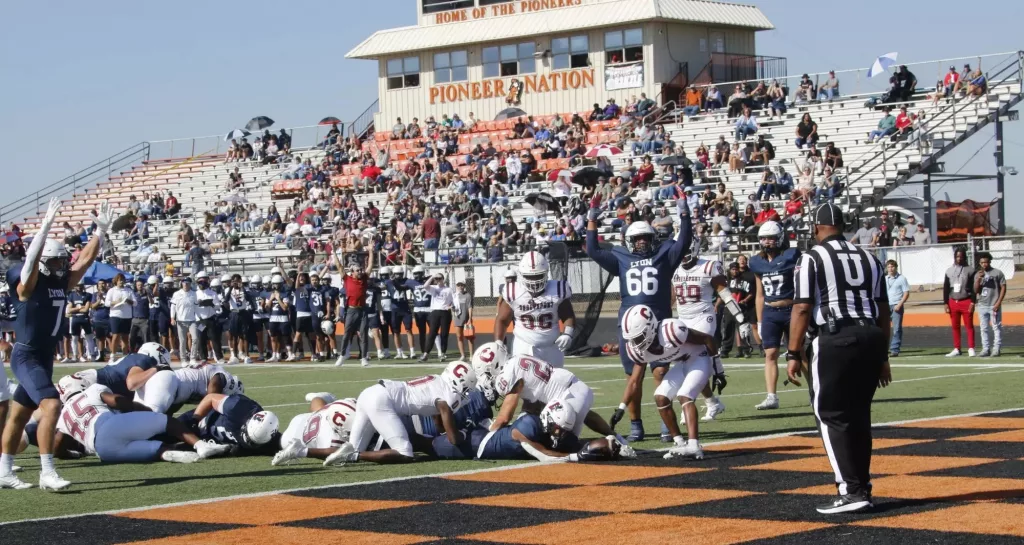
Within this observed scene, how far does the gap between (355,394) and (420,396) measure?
23.7ft

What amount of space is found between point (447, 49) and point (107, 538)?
126 feet

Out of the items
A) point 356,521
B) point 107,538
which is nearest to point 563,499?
point 356,521

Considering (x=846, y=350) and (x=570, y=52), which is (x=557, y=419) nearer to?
(x=846, y=350)

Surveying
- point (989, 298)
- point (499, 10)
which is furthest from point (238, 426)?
point (499, 10)

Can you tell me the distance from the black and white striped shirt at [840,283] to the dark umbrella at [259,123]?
42240 mm

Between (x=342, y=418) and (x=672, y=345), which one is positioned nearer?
(x=672, y=345)

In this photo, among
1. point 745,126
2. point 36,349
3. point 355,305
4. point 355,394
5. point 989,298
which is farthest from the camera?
point 745,126

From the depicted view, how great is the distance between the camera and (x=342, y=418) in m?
10.8

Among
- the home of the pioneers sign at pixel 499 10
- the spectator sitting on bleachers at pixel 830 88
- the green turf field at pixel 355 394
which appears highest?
the home of the pioneers sign at pixel 499 10

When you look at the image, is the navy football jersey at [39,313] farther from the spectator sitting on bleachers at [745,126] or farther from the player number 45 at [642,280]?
the spectator sitting on bleachers at [745,126]

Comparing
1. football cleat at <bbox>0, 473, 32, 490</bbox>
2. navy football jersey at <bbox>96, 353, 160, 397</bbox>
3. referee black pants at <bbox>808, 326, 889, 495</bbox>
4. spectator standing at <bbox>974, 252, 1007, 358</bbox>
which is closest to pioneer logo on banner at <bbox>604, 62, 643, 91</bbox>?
spectator standing at <bbox>974, 252, 1007, 358</bbox>

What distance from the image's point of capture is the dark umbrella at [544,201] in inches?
1144

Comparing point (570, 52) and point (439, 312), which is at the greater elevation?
point (570, 52)

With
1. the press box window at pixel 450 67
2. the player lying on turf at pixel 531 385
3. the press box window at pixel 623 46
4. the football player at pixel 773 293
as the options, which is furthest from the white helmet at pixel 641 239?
the press box window at pixel 450 67
